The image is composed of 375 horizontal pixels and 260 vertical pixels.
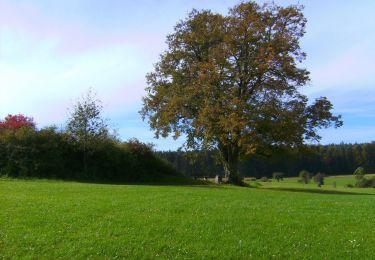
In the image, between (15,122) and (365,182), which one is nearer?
(15,122)

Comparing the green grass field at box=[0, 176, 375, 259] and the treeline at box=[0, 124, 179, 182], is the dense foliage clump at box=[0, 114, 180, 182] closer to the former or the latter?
the treeline at box=[0, 124, 179, 182]

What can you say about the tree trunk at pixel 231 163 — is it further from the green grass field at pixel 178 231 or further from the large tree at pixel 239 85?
the green grass field at pixel 178 231

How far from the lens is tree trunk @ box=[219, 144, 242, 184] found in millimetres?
38312

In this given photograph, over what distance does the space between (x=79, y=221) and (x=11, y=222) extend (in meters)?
1.71

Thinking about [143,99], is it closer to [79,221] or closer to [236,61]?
[236,61]

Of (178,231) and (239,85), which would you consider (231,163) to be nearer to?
(239,85)

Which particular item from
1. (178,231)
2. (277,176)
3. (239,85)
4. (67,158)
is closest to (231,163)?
(239,85)

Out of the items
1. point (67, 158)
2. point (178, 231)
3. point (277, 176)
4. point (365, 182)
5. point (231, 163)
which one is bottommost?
point (178, 231)

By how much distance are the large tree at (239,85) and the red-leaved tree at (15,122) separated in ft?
36.1

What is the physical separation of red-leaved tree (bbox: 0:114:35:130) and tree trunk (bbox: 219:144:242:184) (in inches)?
646

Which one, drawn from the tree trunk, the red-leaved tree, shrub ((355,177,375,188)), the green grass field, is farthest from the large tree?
shrub ((355,177,375,188))

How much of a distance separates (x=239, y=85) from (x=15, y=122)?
18.7 metres

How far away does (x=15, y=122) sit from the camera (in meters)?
36.7

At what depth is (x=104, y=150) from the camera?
119 ft
